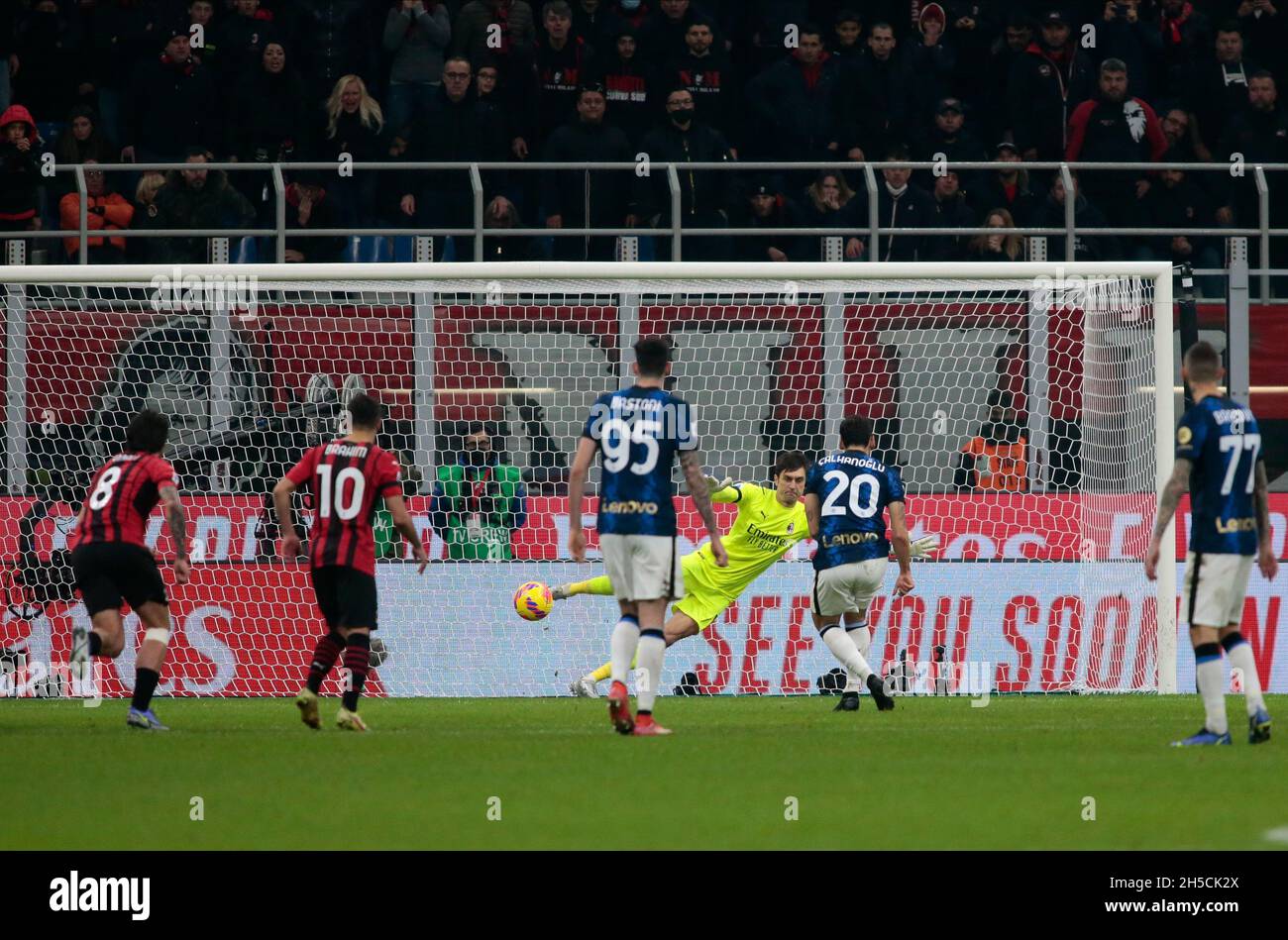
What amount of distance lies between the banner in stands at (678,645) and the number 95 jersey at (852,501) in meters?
3.03

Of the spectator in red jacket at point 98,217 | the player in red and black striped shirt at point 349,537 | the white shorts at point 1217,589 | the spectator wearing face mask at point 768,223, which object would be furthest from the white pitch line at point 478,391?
the white shorts at point 1217,589

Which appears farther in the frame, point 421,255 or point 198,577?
point 421,255

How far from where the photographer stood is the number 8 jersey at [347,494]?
10539mm

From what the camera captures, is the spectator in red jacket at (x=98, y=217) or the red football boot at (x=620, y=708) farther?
the spectator in red jacket at (x=98, y=217)

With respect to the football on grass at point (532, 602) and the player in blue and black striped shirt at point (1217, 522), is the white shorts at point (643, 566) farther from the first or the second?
the football on grass at point (532, 602)

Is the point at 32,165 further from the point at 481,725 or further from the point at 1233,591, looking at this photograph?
the point at 1233,591

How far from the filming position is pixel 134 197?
1677 centimetres

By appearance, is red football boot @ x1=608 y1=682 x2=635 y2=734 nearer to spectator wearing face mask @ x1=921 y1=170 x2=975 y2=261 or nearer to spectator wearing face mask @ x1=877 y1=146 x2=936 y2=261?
spectator wearing face mask @ x1=877 y1=146 x2=936 y2=261

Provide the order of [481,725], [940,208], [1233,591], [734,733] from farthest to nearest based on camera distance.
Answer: [940,208] < [481,725] < [734,733] < [1233,591]

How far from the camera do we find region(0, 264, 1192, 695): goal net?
48.5 feet
